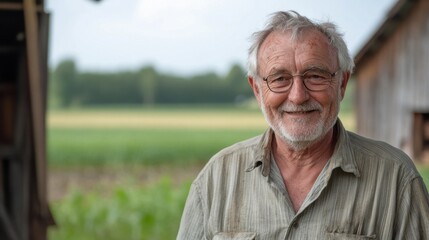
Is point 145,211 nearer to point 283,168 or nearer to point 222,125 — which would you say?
point 283,168

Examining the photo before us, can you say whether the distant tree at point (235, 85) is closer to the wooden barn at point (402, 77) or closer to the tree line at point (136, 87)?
the tree line at point (136, 87)

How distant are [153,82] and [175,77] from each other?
141cm

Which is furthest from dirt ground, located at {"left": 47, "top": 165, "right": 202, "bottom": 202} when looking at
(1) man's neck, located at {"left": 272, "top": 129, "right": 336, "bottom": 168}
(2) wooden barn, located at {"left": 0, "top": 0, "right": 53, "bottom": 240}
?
(1) man's neck, located at {"left": 272, "top": 129, "right": 336, "bottom": 168}

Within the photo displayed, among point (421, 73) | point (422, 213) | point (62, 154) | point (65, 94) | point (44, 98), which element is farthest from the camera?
point (65, 94)

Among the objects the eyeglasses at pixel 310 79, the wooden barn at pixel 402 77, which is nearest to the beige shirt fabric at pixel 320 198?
the eyeglasses at pixel 310 79

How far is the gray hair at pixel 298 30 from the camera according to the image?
290 cm

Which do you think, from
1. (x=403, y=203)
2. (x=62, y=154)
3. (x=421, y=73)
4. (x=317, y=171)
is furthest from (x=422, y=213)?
(x=62, y=154)

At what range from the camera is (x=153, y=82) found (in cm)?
4762

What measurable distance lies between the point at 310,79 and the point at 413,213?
0.53 metres

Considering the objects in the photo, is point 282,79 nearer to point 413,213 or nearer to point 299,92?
point 299,92

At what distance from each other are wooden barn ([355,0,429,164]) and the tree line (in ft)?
82.1

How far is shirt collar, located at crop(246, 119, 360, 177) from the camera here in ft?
9.64

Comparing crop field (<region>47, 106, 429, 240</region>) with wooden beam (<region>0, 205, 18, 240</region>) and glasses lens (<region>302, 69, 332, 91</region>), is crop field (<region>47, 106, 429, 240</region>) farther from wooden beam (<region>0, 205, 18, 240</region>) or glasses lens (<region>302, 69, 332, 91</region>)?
glasses lens (<region>302, 69, 332, 91</region>)

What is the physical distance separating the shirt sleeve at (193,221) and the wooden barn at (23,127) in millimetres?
5660
